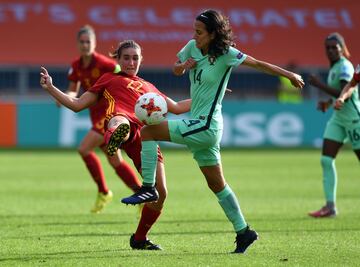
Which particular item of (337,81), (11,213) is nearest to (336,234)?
(337,81)

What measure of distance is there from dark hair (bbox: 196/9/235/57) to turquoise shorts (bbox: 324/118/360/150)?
4431mm

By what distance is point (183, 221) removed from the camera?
11094mm

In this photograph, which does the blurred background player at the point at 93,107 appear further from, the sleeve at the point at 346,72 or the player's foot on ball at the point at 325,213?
the sleeve at the point at 346,72

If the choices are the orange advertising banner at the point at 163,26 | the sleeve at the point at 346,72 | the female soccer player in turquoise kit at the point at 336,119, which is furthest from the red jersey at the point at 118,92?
the orange advertising banner at the point at 163,26

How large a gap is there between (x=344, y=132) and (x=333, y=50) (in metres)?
1.10

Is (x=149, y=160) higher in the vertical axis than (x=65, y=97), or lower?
lower

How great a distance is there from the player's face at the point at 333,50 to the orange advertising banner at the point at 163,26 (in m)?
20.0

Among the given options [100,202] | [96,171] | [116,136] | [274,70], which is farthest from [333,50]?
[116,136]

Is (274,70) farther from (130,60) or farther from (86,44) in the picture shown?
(86,44)

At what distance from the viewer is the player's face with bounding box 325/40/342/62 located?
1170 cm

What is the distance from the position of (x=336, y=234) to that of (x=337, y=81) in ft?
9.00

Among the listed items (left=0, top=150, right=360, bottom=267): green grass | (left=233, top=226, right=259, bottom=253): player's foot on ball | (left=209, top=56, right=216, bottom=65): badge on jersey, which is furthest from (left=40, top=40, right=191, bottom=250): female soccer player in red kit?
(left=233, top=226, right=259, bottom=253): player's foot on ball

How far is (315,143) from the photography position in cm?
2688

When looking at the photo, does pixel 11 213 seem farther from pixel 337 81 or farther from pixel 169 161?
pixel 169 161
